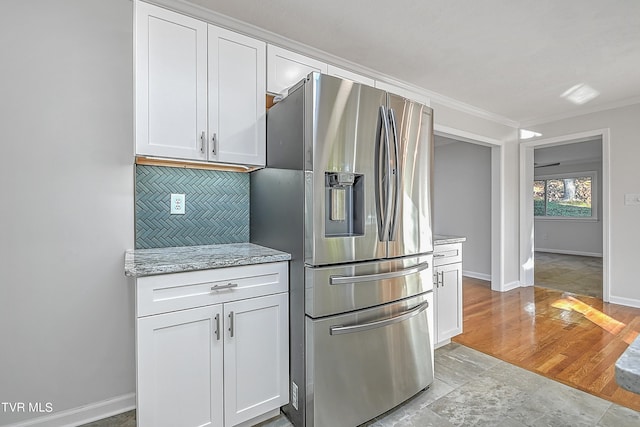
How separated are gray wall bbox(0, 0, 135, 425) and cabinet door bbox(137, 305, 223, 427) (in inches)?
25.4

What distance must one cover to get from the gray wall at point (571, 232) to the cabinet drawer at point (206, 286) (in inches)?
361

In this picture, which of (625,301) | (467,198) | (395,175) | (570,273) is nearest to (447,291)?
(395,175)

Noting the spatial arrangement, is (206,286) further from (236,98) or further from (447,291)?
(447,291)

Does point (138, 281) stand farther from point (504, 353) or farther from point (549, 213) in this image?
point (549, 213)

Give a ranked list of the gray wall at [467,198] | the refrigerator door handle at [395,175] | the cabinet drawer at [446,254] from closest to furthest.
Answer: the refrigerator door handle at [395,175]
the cabinet drawer at [446,254]
the gray wall at [467,198]

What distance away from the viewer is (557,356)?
8.21 feet

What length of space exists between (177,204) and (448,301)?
2.29m

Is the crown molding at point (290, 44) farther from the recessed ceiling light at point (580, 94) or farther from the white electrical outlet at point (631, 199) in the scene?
the white electrical outlet at point (631, 199)

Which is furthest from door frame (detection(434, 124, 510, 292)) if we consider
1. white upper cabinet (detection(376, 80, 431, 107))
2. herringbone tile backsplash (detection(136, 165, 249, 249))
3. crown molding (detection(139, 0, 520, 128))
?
herringbone tile backsplash (detection(136, 165, 249, 249))

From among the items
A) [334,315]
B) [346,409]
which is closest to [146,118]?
[334,315]

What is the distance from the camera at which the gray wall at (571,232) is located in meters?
7.54

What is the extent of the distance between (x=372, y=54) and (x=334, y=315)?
2315mm

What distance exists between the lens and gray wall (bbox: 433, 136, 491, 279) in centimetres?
511

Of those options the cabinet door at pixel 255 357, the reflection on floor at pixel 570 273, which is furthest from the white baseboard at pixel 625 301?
the cabinet door at pixel 255 357
